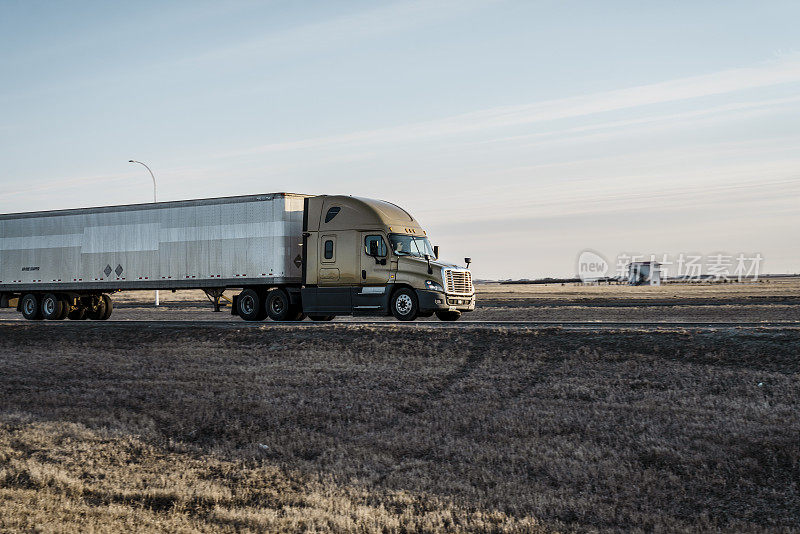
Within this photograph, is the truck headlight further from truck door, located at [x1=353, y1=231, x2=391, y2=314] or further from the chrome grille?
truck door, located at [x1=353, y1=231, x2=391, y2=314]

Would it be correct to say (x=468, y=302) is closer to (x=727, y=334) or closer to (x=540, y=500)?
(x=727, y=334)

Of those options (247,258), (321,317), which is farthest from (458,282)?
(247,258)

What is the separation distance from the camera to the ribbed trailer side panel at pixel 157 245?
26609 millimetres

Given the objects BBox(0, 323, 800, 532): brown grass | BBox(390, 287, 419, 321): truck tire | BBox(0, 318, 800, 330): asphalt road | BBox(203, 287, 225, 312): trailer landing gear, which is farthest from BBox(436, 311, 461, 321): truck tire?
BBox(203, 287, 225, 312): trailer landing gear

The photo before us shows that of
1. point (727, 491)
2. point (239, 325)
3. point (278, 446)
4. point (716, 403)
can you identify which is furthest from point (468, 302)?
point (727, 491)

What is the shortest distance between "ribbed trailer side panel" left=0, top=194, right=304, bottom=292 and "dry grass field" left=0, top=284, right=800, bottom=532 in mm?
5569

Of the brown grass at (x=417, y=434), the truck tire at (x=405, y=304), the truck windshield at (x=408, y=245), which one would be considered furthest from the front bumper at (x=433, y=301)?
the brown grass at (x=417, y=434)

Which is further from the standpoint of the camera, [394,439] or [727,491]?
[394,439]

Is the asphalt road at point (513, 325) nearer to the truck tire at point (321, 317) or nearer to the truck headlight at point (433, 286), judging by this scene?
the truck headlight at point (433, 286)

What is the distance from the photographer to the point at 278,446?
12789 millimetres

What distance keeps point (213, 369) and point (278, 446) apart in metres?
7.01

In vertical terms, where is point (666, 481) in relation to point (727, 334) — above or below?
below

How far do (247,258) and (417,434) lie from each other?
15042mm

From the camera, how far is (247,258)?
88.3ft
